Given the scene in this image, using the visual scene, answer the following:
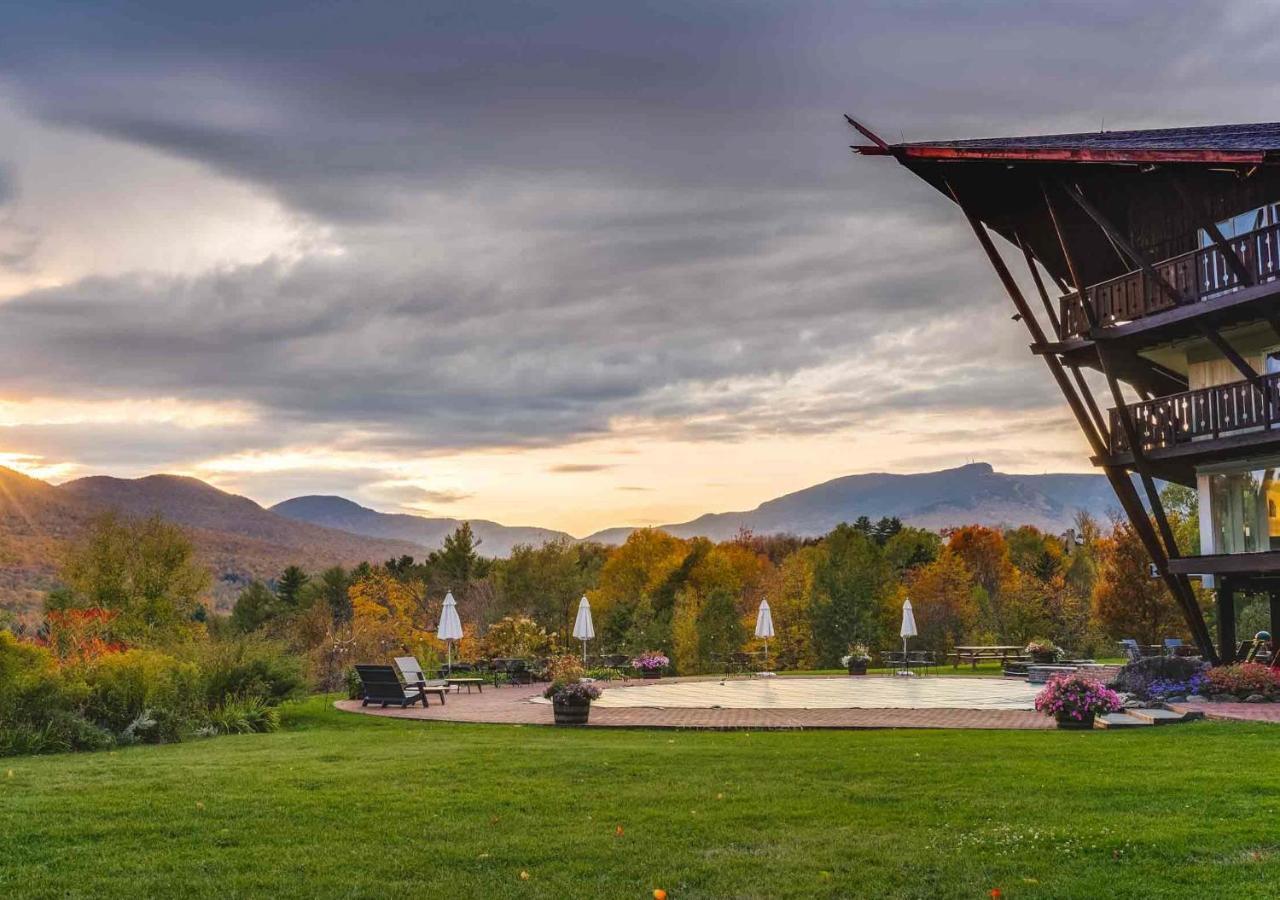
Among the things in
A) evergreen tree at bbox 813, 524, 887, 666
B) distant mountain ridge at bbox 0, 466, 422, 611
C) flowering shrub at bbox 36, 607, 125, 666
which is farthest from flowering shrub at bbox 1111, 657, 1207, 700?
distant mountain ridge at bbox 0, 466, 422, 611

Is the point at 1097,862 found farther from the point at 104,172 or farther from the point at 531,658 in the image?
the point at 531,658

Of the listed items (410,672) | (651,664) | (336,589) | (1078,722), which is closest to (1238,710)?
(1078,722)

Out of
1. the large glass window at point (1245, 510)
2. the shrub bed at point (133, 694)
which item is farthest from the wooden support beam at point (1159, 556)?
the shrub bed at point (133, 694)

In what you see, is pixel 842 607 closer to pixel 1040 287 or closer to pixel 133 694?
pixel 1040 287

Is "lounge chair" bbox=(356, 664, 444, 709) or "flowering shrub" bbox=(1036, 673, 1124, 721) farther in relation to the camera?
"lounge chair" bbox=(356, 664, 444, 709)

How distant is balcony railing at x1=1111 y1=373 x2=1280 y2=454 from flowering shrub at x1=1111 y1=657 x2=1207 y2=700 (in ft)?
15.5

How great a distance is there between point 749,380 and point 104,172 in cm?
2209

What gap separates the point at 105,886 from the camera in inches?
237

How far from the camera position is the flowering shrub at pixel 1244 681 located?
687 inches

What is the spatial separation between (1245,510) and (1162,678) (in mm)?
6010

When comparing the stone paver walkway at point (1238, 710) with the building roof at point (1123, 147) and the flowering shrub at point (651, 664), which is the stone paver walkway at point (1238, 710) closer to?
the building roof at point (1123, 147)

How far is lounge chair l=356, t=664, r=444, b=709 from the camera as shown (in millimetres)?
19375

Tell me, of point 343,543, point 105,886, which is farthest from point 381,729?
point 343,543

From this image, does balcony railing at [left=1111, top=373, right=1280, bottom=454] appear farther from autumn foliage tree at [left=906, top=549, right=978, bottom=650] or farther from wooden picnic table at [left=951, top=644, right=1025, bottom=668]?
autumn foliage tree at [left=906, top=549, right=978, bottom=650]
